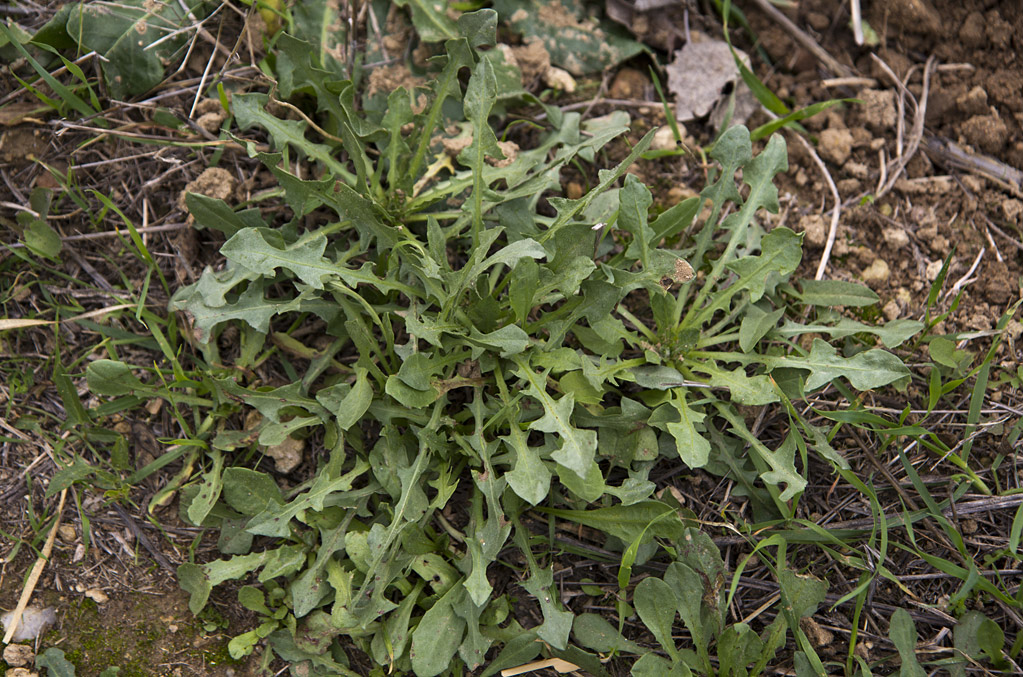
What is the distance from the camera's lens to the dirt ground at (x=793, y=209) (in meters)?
2.49

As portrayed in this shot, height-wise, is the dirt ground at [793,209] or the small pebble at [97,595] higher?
the dirt ground at [793,209]

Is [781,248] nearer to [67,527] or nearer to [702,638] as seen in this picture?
[702,638]

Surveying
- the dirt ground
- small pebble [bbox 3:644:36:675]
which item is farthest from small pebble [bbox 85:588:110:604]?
small pebble [bbox 3:644:36:675]

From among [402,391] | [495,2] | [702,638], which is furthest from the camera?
[495,2]

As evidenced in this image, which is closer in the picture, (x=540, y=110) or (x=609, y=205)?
(x=609, y=205)

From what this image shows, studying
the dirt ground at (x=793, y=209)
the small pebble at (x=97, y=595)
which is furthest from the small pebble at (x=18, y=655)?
the small pebble at (x=97, y=595)

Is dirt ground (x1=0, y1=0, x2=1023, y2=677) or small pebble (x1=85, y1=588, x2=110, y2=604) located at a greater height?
dirt ground (x1=0, y1=0, x2=1023, y2=677)

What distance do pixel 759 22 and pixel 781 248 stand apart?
1.19m

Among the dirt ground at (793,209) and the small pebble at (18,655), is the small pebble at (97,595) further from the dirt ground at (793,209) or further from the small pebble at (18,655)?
the small pebble at (18,655)

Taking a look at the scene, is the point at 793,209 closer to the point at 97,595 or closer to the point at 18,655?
the point at 97,595

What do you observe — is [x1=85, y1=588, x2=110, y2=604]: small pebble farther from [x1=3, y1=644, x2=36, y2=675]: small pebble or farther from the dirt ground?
[x1=3, y1=644, x2=36, y2=675]: small pebble

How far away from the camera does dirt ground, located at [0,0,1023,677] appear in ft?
8.17

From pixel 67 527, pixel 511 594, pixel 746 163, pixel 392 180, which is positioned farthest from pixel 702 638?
pixel 67 527

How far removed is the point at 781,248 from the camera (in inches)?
93.0
